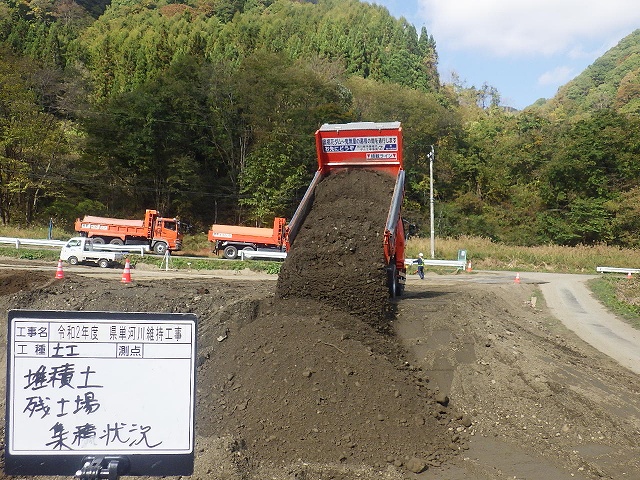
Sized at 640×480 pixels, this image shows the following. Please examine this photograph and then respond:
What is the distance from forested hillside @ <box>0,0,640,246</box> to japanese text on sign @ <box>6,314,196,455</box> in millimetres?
36771

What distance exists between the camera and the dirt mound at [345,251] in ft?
28.6

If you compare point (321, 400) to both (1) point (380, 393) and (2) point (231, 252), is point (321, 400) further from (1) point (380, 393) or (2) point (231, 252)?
(2) point (231, 252)

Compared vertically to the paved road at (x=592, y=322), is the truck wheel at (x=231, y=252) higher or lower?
higher

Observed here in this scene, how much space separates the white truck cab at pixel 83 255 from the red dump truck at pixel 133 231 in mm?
4758

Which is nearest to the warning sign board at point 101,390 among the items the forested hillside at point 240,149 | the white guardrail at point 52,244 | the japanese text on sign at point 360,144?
the japanese text on sign at point 360,144

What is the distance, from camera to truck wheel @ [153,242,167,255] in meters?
29.8

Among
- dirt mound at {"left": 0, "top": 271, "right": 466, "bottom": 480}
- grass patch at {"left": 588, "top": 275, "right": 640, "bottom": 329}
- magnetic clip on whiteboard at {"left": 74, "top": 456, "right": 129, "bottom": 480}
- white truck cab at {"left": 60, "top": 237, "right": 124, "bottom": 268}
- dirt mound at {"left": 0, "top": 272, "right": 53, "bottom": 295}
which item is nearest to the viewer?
magnetic clip on whiteboard at {"left": 74, "top": 456, "right": 129, "bottom": 480}

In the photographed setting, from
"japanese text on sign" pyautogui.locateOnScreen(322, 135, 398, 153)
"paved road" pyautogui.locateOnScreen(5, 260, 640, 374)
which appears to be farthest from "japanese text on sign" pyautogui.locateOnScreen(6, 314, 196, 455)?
"paved road" pyautogui.locateOnScreen(5, 260, 640, 374)

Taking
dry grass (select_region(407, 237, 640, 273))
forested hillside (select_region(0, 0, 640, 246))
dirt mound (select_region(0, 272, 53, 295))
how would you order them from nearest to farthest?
dirt mound (select_region(0, 272, 53, 295)) < dry grass (select_region(407, 237, 640, 273)) < forested hillside (select_region(0, 0, 640, 246))

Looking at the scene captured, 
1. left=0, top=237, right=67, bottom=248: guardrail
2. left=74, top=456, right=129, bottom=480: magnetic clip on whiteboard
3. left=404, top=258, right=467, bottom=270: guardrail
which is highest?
left=0, top=237, right=67, bottom=248: guardrail

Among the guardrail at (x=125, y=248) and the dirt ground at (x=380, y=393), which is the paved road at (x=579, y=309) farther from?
the guardrail at (x=125, y=248)

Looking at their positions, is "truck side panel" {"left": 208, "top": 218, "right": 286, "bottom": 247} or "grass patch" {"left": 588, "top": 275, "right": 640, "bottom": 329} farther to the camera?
"truck side panel" {"left": 208, "top": 218, "right": 286, "bottom": 247}

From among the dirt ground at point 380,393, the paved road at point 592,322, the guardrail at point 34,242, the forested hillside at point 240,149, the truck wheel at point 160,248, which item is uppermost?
the forested hillside at point 240,149

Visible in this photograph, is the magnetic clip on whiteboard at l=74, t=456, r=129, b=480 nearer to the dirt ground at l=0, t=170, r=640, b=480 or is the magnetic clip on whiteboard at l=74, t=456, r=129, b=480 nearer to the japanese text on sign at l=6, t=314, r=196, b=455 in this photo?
the japanese text on sign at l=6, t=314, r=196, b=455
